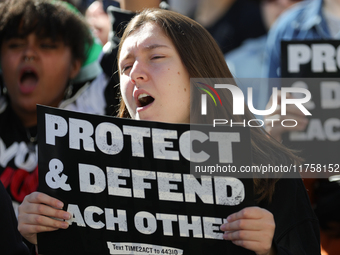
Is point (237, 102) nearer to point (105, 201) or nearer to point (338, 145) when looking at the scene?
point (105, 201)

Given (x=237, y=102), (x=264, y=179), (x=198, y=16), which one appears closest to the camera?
(x=264, y=179)

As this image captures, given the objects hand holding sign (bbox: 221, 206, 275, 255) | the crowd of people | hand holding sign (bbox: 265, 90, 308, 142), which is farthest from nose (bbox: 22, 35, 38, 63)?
hand holding sign (bbox: 221, 206, 275, 255)

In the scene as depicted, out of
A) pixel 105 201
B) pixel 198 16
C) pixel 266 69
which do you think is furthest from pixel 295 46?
pixel 198 16

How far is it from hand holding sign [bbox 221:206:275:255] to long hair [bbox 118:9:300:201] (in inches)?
9.2

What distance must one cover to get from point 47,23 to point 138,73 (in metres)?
1.33

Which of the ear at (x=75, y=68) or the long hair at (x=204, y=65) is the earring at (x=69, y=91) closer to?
the ear at (x=75, y=68)

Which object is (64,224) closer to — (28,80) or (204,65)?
(204,65)

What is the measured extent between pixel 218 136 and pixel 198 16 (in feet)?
10.9

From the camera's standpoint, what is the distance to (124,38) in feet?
5.77

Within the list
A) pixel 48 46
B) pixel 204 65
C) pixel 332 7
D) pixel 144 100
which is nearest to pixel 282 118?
pixel 204 65

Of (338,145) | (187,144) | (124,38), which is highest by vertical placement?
(124,38)

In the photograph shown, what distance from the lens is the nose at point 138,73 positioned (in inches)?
60.4

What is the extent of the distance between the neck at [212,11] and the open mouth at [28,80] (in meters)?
2.16

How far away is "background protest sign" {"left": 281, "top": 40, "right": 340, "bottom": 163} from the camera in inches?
86.3
